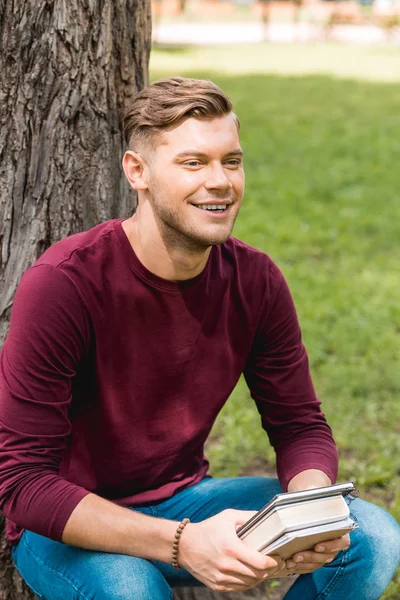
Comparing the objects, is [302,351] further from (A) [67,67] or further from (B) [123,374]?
(A) [67,67]

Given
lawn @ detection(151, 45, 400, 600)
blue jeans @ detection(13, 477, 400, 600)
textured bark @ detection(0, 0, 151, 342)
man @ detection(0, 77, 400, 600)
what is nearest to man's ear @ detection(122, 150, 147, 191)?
man @ detection(0, 77, 400, 600)

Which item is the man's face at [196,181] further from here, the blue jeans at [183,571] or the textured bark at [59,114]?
the blue jeans at [183,571]

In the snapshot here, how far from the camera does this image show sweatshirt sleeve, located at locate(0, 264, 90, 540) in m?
2.19

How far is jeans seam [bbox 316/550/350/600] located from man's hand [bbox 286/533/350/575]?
159 mm

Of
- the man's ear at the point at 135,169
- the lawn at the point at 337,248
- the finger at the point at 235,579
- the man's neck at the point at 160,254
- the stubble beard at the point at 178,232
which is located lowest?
the lawn at the point at 337,248

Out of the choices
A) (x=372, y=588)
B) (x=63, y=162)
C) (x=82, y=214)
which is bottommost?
(x=372, y=588)

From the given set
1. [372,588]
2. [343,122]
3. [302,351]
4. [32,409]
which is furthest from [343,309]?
[343,122]

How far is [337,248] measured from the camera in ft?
21.8

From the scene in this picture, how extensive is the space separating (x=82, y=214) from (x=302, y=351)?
82cm

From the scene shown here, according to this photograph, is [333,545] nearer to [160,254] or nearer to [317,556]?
[317,556]

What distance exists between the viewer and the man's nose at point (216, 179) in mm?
2385

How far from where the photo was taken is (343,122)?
11.5m

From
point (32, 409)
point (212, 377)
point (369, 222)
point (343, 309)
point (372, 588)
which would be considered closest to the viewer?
point (32, 409)

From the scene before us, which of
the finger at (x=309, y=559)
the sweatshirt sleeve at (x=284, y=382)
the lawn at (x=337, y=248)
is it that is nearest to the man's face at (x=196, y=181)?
the sweatshirt sleeve at (x=284, y=382)
